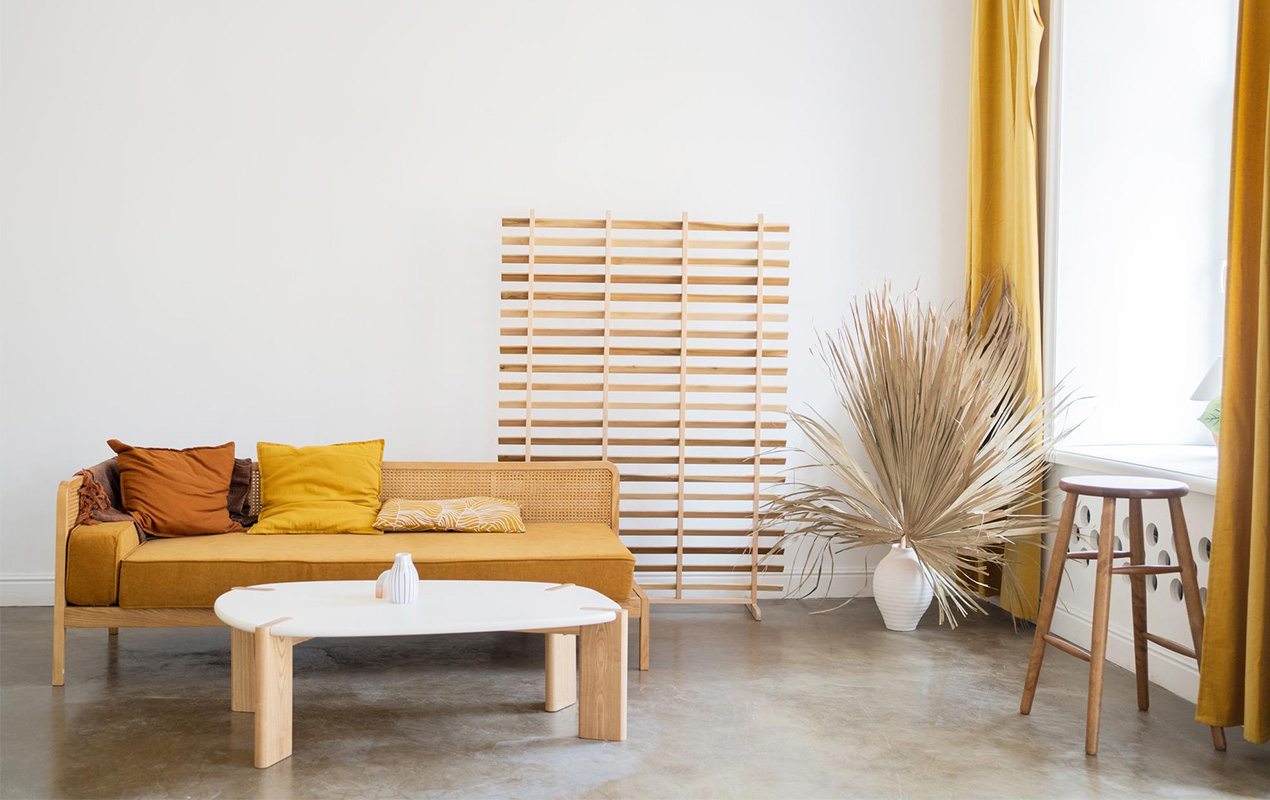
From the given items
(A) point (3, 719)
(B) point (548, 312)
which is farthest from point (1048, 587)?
(A) point (3, 719)

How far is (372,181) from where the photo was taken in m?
4.73

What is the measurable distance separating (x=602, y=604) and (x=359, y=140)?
2803mm

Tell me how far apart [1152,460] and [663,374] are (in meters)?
2.14

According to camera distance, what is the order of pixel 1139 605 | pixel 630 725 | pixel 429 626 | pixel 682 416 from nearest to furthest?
pixel 429 626
pixel 630 725
pixel 1139 605
pixel 682 416

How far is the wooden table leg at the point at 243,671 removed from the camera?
3.12 meters

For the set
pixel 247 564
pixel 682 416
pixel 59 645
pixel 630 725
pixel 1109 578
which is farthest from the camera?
pixel 682 416

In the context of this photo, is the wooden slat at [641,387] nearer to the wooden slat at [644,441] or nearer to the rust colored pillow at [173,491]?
the wooden slat at [644,441]

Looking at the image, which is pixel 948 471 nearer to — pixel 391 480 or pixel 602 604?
pixel 602 604

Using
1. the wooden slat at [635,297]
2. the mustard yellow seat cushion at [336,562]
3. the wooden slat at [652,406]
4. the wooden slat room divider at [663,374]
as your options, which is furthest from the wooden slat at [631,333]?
the mustard yellow seat cushion at [336,562]

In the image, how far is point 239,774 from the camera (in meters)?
2.68

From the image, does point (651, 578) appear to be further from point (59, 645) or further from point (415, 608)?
point (59, 645)

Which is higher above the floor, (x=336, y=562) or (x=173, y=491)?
(x=173, y=491)

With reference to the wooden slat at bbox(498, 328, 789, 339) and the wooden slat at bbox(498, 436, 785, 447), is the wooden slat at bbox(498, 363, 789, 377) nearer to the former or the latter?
the wooden slat at bbox(498, 328, 789, 339)

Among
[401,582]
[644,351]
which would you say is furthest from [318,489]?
[644,351]
